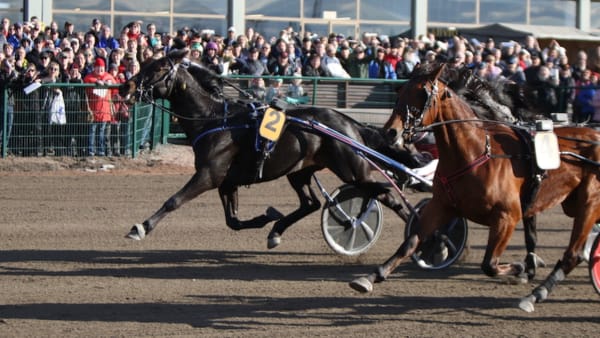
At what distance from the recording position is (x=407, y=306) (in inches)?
278

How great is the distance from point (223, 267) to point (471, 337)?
2815 mm

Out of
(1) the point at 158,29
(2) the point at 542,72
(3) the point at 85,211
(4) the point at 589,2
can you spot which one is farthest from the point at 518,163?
(4) the point at 589,2

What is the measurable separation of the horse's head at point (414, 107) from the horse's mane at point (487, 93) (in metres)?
0.08

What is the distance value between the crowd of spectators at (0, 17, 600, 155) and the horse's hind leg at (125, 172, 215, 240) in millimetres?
5591

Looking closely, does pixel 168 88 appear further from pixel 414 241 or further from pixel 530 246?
pixel 530 246

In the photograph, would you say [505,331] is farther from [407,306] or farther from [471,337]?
[407,306]

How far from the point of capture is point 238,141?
877cm

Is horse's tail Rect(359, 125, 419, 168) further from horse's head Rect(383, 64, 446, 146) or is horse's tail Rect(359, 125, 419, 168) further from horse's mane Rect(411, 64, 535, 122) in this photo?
horse's head Rect(383, 64, 446, 146)

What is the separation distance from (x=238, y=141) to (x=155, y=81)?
909mm

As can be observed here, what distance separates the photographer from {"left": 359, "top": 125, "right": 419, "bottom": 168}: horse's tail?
903 cm

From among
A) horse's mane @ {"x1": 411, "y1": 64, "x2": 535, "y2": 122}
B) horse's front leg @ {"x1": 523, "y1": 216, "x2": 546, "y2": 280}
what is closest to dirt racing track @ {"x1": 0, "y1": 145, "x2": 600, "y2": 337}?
horse's front leg @ {"x1": 523, "y1": 216, "x2": 546, "y2": 280}

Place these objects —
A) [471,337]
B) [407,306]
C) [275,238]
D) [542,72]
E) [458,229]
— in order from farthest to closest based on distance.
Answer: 1. [542,72]
2. [275,238]
3. [458,229]
4. [407,306]
5. [471,337]

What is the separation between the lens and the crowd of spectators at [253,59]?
47.2 feet

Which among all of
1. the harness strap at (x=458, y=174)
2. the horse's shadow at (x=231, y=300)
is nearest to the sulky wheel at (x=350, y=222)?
the horse's shadow at (x=231, y=300)
